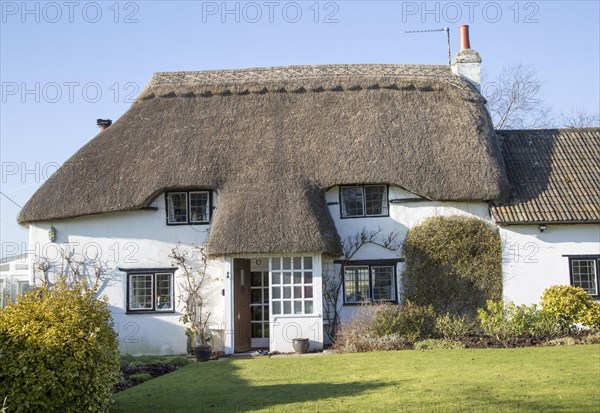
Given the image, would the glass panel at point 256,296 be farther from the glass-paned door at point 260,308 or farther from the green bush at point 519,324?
the green bush at point 519,324

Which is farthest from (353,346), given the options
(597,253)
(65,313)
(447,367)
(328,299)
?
(65,313)

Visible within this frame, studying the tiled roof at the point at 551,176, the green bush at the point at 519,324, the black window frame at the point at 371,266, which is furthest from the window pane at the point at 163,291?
the tiled roof at the point at 551,176

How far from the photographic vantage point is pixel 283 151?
19297mm

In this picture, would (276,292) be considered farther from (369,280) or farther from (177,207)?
(177,207)

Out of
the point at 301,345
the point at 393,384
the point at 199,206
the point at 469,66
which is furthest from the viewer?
the point at 469,66

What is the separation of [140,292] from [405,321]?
23.2 ft

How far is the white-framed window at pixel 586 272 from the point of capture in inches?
737

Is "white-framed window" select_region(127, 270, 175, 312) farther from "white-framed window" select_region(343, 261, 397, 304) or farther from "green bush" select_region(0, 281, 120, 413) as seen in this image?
"green bush" select_region(0, 281, 120, 413)

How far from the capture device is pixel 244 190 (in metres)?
18.3

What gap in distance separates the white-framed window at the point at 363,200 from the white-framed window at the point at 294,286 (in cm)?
216

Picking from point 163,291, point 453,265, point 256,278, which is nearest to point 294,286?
point 256,278

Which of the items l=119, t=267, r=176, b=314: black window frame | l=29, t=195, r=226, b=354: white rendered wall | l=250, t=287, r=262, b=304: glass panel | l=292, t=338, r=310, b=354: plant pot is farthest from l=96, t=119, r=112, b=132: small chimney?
l=292, t=338, r=310, b=354: plant pot

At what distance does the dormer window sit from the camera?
62.8ft

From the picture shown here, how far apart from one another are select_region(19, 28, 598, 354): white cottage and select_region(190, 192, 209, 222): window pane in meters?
0.03
